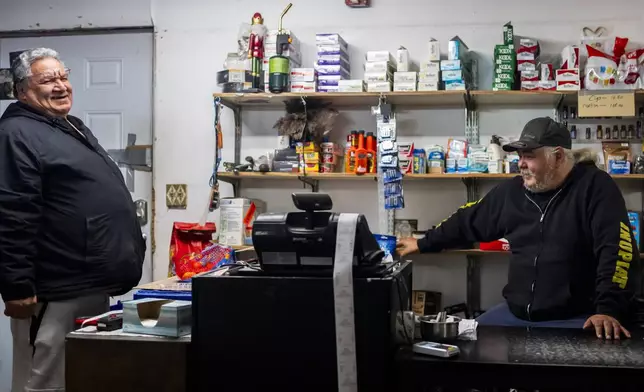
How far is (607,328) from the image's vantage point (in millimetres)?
2066

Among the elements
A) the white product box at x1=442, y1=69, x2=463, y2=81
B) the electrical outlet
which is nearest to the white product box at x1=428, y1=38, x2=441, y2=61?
the white product box at x1=442, y1=69, x2=463, y2=81

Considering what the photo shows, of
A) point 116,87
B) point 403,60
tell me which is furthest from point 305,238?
point 116,87

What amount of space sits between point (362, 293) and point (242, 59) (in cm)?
253

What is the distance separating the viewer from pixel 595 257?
8.74 feet

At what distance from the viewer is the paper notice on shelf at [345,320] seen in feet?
5.41

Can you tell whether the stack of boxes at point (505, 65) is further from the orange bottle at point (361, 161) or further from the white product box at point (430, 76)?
the orange bottle at point (361, 161)

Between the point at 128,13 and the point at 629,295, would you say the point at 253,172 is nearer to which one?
the point at 128,13

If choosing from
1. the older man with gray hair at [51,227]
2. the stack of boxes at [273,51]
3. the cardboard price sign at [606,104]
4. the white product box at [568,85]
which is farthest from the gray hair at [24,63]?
the cardboard price sign at [606,104]

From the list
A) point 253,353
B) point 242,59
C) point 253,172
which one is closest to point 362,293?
point 253,353

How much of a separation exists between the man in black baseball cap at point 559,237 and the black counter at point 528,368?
78 cm

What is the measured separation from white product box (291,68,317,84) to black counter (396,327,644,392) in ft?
7.34

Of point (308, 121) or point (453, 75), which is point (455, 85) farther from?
point (308, 121)

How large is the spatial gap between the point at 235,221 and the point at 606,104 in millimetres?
2124

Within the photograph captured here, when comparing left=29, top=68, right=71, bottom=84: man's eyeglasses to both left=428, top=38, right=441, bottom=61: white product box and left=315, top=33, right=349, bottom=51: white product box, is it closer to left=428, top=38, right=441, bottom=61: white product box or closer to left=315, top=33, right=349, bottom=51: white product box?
left=315, top=33, right=349, bottom=51: white product box
